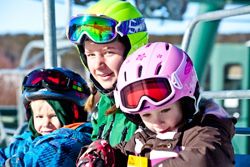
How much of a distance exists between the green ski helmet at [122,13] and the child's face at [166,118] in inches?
19.5

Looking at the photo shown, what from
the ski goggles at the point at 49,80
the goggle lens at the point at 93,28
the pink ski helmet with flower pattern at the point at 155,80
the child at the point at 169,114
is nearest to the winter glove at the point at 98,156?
the child at the point at 169,114

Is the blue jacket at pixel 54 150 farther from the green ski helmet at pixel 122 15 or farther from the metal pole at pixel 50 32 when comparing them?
the metal pole at pixel 50 32

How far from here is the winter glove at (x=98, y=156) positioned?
192cm

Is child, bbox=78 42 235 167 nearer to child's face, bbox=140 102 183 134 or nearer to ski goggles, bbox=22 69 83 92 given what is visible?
child's face, bbox=140 102 183 134

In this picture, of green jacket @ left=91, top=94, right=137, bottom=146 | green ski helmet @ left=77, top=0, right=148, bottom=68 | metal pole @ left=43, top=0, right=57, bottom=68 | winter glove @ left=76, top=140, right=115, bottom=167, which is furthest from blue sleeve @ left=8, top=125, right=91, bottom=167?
metal pole @ left=43, top=0, right=57, bottom=68

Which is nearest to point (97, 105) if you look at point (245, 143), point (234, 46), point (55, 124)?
point (55, 124)

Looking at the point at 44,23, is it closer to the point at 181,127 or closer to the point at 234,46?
the point at 181,127

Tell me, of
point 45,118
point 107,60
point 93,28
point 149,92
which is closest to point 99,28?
point 93,28

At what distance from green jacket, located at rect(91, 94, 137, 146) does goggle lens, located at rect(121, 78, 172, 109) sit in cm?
36

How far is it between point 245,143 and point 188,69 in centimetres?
400

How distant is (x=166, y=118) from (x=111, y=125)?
481 mm

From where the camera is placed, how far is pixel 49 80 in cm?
253

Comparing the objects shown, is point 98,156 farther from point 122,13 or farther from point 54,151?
point 122,13

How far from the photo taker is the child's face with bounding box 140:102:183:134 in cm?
185
